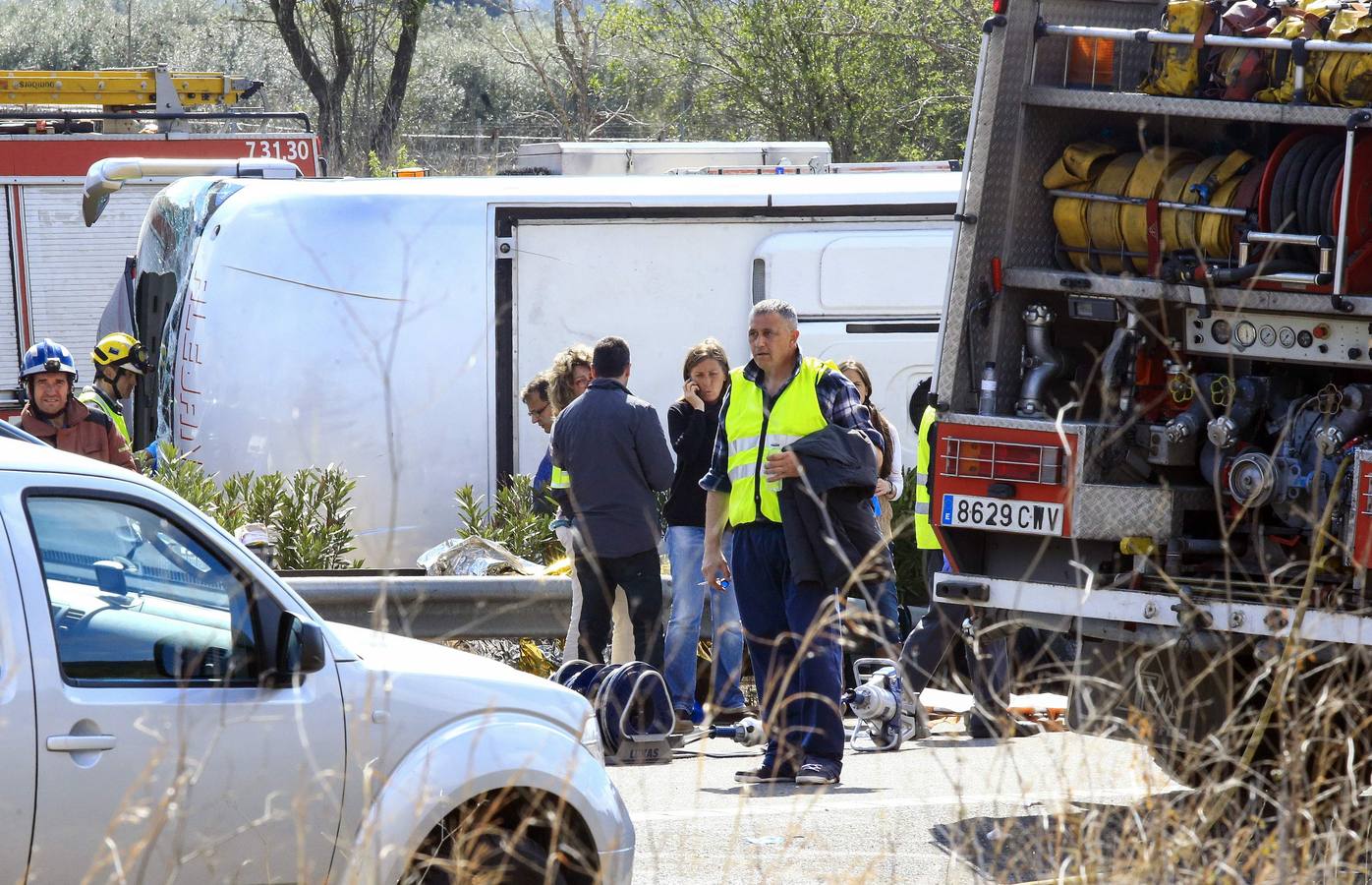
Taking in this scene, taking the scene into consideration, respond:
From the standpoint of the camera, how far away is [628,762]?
7.52 m

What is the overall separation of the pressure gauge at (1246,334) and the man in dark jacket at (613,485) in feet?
8.66

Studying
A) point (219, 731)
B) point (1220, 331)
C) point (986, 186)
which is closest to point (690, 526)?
point (986, 186)

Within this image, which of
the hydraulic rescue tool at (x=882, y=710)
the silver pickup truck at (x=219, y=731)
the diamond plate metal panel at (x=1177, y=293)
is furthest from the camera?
the hydraulic rescue tool at (x=882, y=710)

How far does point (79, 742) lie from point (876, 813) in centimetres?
333

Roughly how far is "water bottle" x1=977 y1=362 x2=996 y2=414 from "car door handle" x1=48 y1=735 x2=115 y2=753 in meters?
3.67

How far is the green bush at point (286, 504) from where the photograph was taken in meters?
9.38

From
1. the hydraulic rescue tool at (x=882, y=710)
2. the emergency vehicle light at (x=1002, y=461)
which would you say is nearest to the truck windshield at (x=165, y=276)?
the hydraulic rescue tool at (x=882, y=710)

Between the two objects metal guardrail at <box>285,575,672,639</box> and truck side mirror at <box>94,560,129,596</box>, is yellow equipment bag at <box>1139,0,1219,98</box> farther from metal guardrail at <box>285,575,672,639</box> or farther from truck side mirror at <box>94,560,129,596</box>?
truck side mirror at <box>94,560,129,596</box>

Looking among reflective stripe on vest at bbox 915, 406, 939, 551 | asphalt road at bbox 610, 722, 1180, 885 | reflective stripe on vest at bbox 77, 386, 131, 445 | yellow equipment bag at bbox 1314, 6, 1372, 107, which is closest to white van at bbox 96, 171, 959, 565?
reflective stripe on vest at bbox 77, 386, 131, 445

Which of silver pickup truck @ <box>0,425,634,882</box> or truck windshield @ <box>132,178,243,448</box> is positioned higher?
truck windshield @ <box>132,178,243,448</box>

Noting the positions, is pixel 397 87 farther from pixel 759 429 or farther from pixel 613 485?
pixel 759 429

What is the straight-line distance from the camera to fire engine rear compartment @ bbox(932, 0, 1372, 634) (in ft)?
19.8

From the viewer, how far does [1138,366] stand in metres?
6.54

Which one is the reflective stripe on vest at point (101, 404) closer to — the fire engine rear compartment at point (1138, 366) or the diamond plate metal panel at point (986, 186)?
the diamond plate metal panel at point (986, 186)
